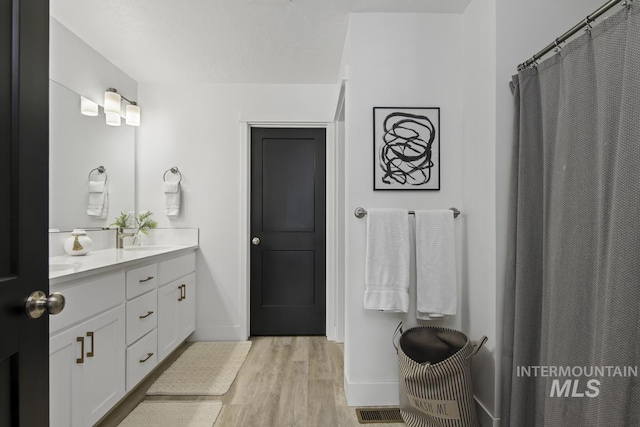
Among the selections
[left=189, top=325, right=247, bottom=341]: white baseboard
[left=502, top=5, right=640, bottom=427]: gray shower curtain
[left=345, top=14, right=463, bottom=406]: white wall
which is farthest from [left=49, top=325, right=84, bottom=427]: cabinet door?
[left=502, top=5, right=640, bottom=427]: gray shower curtain

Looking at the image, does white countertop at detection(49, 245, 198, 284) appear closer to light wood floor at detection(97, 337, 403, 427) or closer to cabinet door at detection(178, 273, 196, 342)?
cabinet door at detection(178, 273, 196, 342)

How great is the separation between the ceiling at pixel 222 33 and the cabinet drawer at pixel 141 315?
1703mm

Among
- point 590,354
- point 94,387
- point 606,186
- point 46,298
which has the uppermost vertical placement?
point 606,186

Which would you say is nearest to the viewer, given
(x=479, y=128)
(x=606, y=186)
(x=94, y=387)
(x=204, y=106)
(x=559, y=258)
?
(x=606, y=186)

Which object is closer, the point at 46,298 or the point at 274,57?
the point at 46,298

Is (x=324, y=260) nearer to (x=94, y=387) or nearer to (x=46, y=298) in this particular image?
(x=94, y=387)

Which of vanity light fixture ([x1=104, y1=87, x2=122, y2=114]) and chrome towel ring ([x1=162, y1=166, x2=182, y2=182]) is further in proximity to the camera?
chrome towel ring ([x1=162, y1=166, x2=182, y2=182])

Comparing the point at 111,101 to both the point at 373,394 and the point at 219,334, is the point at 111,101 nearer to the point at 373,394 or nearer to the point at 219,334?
the point at 219,334

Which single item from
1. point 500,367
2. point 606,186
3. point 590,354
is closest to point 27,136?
point 606,186

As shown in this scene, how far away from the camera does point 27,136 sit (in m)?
0.87

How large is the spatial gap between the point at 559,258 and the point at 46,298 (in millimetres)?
1657

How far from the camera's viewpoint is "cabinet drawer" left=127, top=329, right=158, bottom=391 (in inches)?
84.7

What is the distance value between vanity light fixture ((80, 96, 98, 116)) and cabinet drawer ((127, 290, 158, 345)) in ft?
4.52

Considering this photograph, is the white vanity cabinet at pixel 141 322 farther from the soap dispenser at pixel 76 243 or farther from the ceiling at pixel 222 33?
the ceiling at pixel 222 33
